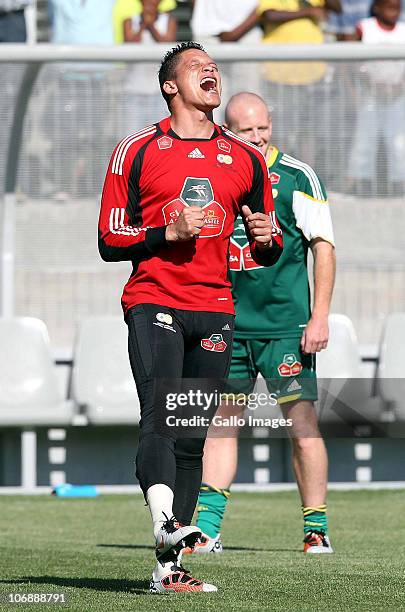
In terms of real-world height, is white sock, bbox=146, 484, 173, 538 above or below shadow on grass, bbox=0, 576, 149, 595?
above

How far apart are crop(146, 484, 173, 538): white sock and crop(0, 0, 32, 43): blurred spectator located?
28.8 ft

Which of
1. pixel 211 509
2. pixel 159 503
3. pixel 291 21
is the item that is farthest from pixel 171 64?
pixel 291 21

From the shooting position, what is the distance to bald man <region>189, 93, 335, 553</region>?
268 inches

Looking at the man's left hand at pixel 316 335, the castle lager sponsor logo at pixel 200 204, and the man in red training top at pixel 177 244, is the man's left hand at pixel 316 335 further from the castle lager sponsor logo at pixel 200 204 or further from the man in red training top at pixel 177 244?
the castle lager sponsor logo at pixel 200 204

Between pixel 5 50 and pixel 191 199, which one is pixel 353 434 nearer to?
pixel 5 50

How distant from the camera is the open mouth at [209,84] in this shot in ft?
16.6

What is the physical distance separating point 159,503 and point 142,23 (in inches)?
354

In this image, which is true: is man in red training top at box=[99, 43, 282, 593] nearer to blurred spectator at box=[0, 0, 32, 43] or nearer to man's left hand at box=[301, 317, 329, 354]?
man's left hand at box=[301, 317, 329, 354]

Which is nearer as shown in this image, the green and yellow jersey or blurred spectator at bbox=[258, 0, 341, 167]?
the green and yellow jersey

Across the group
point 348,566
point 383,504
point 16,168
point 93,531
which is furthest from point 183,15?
point 348,566

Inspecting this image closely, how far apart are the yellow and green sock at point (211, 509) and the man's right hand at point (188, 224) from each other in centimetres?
241

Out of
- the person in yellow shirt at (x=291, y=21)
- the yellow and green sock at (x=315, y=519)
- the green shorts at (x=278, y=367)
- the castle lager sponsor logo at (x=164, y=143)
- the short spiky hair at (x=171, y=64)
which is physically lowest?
the yellow and green sock at (x=315, y=519)

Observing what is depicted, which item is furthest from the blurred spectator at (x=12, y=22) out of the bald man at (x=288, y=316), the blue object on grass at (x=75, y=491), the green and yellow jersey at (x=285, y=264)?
the green and yellow jersey at (x=285, y=264)

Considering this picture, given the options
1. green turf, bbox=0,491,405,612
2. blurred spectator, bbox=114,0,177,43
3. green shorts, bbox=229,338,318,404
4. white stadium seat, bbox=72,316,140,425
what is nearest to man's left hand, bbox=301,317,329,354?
green shorts, bbox=229,338,318,404
